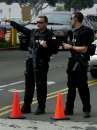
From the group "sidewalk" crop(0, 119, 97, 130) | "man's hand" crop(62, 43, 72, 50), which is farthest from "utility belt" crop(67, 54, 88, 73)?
"sidewalk" crop(0, 119, 97, 130)

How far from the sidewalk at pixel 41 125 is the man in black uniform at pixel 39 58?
0.87 m

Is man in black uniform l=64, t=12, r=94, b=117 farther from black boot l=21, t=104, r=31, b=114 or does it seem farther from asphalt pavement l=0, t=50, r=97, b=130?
black boot l=21, t=104, r=31, b=114

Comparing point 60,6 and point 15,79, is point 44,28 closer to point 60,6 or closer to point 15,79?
point 15,79

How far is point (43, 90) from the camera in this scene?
36.3ft

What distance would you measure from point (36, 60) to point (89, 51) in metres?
0.96

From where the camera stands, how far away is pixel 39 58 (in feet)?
35.9

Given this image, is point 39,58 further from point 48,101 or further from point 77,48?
point 48,101

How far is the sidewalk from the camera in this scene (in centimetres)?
964

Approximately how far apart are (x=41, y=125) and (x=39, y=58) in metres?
1.50

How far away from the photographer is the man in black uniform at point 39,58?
10857 millimetres

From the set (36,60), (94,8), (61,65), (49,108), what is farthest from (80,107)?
(94,8)

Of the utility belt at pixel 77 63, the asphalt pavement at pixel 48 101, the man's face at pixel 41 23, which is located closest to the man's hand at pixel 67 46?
the utility belt at pixel 77 63

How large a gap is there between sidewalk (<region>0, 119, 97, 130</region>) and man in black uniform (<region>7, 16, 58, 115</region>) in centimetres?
87

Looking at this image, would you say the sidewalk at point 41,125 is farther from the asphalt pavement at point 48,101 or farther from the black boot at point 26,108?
the black boot at point 26,108
